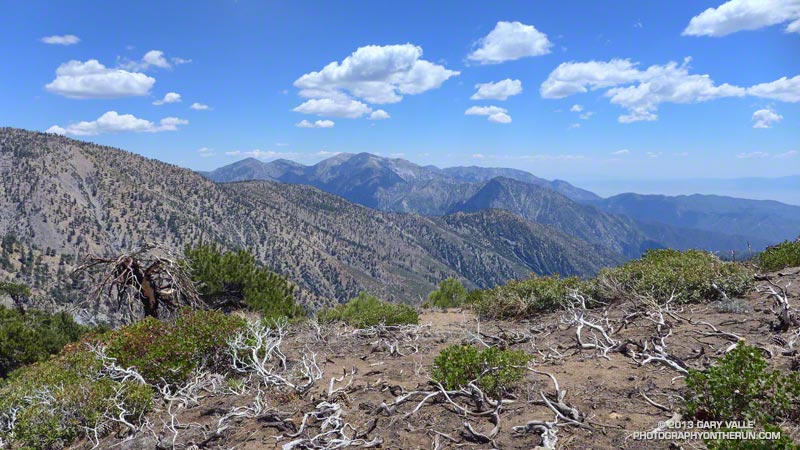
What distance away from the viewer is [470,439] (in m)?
4.48

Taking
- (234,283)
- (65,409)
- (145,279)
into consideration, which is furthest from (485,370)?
(234,283)

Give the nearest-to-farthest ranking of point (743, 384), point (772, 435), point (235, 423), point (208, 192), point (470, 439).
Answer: point (772, 435) → point (743, 384) → point (470, 439) → point (235, 423) → point (208, 192)

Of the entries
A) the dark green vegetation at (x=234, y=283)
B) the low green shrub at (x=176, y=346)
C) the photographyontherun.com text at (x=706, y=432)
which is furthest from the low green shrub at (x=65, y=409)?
the dark green vegetation at (x=234, y=283)

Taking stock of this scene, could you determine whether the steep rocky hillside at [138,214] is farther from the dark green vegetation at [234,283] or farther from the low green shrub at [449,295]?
the dark green vegetation at [234,283]

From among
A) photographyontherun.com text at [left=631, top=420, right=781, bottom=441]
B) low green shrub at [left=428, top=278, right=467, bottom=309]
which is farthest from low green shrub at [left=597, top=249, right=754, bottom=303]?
low green shrub at [left=428, top=278, right=467, bottom=309]

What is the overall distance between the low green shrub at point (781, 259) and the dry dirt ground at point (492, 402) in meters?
2.81

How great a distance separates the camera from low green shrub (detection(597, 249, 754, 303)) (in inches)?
354

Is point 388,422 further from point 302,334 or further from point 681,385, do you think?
point 302,334

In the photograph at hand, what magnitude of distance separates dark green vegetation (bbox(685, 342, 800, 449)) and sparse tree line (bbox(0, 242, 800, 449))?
0.01 meters

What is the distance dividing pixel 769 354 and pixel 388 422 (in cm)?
462

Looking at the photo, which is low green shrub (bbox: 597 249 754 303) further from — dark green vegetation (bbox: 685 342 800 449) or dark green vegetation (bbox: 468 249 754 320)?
dark green vegetation (bbox: 685 342 800 449)

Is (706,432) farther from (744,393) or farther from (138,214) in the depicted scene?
(138,214)

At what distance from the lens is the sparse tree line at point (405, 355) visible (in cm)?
441

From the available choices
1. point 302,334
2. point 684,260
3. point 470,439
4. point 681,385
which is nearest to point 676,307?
point 684,260
